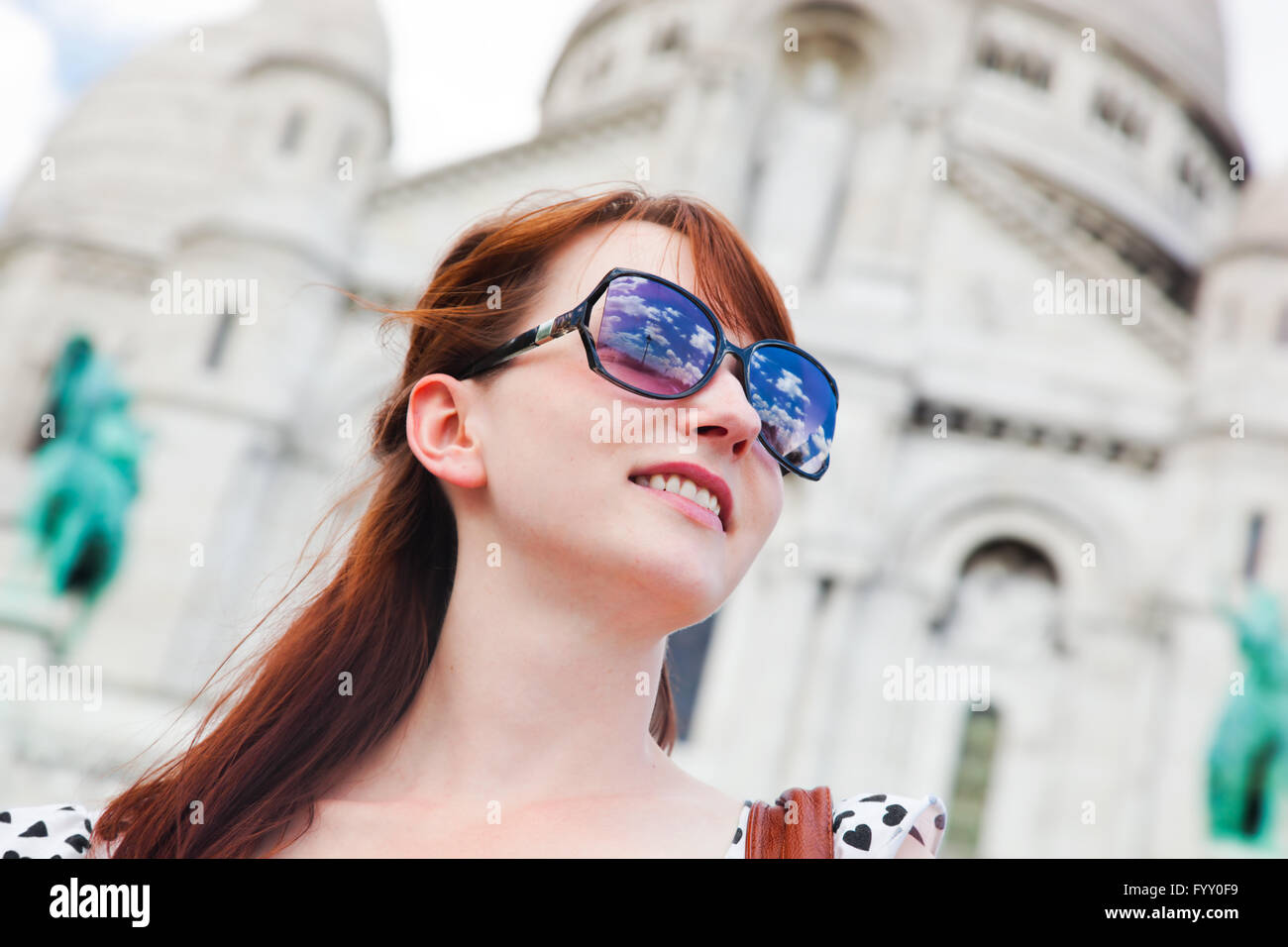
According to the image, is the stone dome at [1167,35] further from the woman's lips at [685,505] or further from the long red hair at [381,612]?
the woman's lips at [685,505]

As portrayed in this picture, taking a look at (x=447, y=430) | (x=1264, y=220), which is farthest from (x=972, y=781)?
(x=447, y=430)

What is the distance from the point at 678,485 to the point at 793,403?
21 centimetres

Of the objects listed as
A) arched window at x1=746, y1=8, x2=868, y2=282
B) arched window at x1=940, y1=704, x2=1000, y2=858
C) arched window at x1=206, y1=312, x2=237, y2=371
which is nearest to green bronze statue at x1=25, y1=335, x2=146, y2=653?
arched window at x1=206, y1=312, x2=237, y2=371

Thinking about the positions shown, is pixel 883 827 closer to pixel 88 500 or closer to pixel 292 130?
pixel 88 500

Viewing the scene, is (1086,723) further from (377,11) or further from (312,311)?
(377,11)

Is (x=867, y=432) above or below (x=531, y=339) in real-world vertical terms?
above

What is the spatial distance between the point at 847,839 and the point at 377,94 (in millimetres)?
16068

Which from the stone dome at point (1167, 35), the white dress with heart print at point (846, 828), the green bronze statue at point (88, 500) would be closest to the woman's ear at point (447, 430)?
the white dress with heart print at point (846, 828)

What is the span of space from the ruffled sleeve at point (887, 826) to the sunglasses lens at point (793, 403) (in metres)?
0.39

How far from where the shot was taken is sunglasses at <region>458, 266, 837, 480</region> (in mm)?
1249

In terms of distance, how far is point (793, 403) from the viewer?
137 cm

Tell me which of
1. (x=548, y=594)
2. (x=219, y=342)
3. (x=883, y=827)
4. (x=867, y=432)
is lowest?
(x=883, y=827)

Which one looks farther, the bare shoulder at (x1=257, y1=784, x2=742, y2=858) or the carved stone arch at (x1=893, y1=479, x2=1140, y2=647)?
the carved stone arch at (x1=893, y1=479, x2=1140, y2=647)

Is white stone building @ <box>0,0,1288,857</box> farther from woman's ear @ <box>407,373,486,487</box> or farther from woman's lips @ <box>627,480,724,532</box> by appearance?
woman's lips @ <box>627,480,724,532</box>
